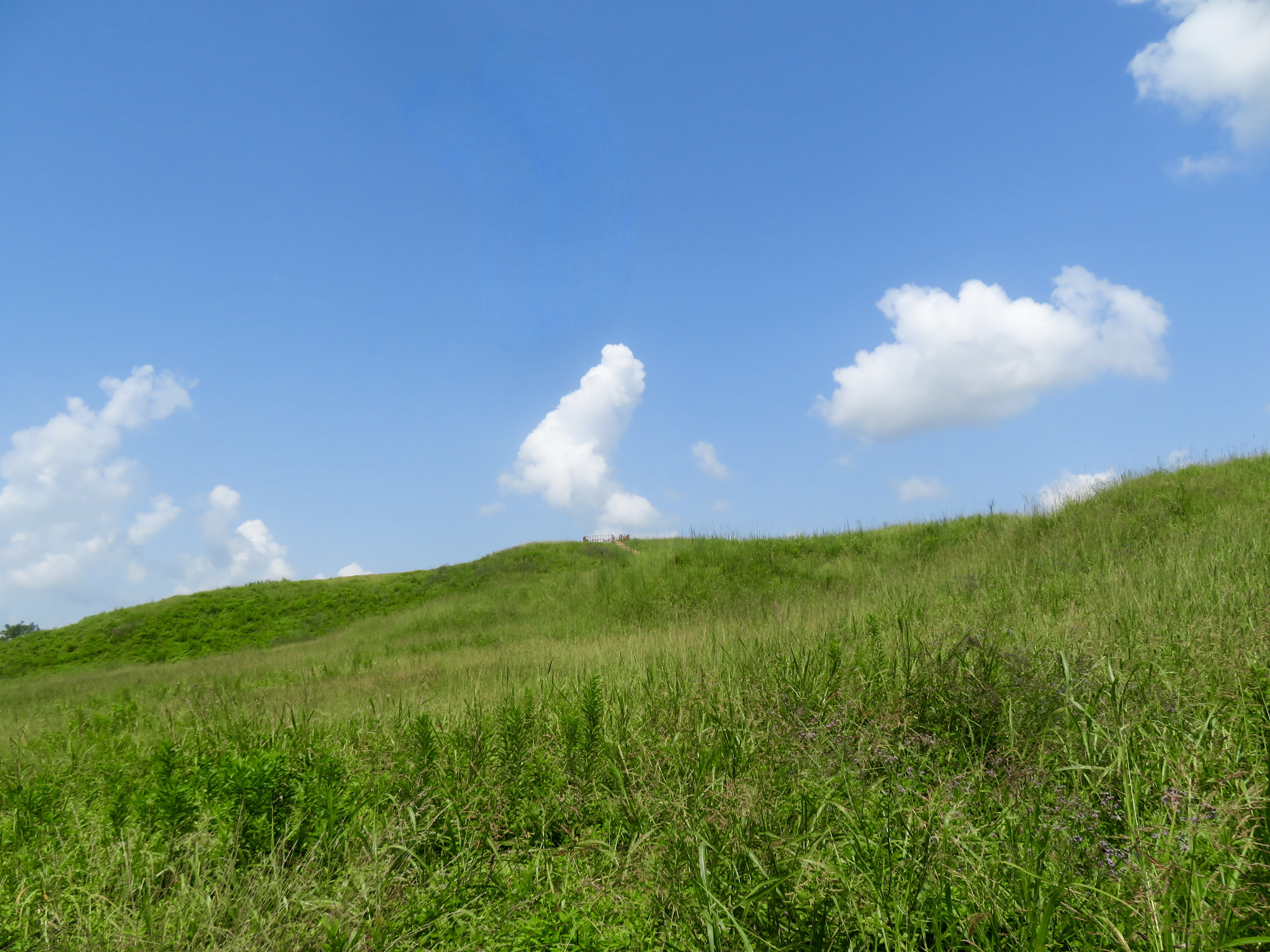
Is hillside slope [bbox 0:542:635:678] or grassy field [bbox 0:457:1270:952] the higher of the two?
hillside slope [bbox 0:542:635:678]

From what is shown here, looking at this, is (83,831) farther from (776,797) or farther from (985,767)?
(985,767)

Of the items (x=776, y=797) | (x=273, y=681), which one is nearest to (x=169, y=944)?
(x=776, y=797)

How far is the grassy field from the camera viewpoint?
212 cm

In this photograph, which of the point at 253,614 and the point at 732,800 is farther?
the point at 253,614

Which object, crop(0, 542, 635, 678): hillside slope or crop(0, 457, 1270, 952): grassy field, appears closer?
crop(0, 457, 1270, 952): grassy field

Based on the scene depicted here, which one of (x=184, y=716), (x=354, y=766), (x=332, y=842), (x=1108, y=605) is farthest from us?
(x=184, y=716)

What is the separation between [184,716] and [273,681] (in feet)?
16.1

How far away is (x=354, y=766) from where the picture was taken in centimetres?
411

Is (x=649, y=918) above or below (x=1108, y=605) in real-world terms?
below

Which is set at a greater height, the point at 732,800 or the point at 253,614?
the point at 253,614

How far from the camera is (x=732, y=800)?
Answer: 275cm

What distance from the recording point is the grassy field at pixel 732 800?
2.12 m

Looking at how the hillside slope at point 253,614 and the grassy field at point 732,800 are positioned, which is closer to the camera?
the grassy field at point 732,800

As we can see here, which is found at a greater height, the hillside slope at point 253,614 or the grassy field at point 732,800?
the hillside slope at point 253,614
